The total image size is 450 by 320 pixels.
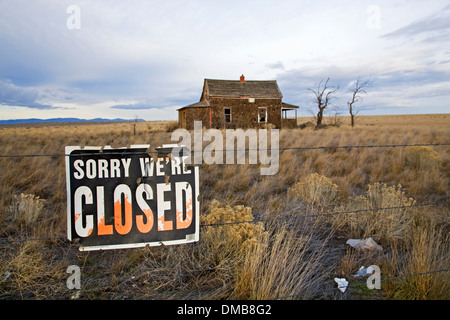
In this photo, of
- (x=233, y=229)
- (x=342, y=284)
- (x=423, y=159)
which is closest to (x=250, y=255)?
(x=233, y=229)

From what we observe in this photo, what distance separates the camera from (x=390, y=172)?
310 inches

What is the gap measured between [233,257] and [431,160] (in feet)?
25.5

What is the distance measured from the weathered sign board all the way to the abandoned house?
1927 cm

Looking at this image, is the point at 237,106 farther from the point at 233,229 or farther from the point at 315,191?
the point at 233,229

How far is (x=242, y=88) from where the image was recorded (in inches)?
909

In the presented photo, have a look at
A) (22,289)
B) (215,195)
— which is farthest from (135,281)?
(215,195)

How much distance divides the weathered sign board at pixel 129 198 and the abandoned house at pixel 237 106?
19270mm

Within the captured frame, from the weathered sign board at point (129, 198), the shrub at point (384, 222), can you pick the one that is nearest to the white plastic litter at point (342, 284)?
the shrub at point (384, 222)

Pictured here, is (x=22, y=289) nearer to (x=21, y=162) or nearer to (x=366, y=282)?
(x=366, y=282)

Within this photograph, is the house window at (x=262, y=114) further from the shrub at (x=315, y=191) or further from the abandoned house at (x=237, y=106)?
the shrub at (x=315, y=191)

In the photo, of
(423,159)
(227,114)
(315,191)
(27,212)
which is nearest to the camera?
(27,212)

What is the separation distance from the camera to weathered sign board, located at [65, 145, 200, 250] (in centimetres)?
252

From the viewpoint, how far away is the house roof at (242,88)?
73.2 ft

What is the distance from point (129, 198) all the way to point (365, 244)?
9.66 ft
